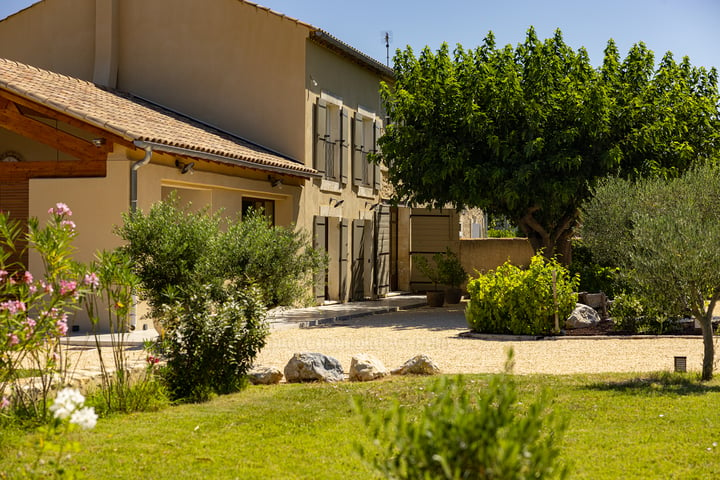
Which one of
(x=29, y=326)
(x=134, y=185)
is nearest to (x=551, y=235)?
(x=134, y=185)

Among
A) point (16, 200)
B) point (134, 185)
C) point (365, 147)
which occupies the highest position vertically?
point (365, 147)

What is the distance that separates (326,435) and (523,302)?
286 inches

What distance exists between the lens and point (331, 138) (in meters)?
19.1

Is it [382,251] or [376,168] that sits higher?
[376,168]

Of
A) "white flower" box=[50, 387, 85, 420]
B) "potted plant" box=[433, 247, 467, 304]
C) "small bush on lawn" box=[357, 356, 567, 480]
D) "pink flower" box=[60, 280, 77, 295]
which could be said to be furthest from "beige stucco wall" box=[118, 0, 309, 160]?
"small bush on lawn" box=[357, 356, 567, 480]

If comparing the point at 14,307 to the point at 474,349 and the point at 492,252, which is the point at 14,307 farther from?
the point at 492,252

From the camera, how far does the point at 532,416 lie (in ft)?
8.65

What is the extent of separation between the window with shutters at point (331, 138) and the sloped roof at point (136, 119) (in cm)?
101

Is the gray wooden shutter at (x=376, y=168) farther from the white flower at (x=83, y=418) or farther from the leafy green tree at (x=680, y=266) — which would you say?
the white flower at (x=83, y=418)

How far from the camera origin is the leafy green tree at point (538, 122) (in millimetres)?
16219

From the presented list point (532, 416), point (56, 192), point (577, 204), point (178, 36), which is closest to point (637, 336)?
point (577, 204)

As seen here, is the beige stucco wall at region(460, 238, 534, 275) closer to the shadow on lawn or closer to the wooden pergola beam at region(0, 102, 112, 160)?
the wooden pergola beam at region(0, 102, 112, 160)

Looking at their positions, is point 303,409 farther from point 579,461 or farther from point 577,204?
point 577,204

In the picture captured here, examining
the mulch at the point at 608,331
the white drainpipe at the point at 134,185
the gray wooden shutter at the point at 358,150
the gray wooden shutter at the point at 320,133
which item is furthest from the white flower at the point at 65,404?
the gray wooden shutter at the point at 358,150
